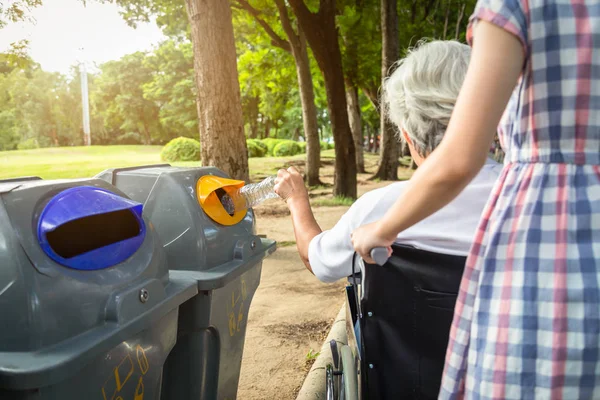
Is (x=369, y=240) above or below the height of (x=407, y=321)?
above

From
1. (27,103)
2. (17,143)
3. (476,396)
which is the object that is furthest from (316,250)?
(27,103)

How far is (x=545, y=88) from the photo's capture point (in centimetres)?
106

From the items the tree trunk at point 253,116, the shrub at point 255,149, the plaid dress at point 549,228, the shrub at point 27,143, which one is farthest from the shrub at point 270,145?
the plaid dress at point 549,228

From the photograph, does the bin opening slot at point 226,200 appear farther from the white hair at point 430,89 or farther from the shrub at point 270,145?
the shrub at point 270,145

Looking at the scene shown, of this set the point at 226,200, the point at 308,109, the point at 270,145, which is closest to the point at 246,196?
the point at 226,200

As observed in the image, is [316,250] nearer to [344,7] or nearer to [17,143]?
[17,143]

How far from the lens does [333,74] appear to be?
420 inches

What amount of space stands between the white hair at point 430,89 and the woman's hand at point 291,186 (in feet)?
1.65

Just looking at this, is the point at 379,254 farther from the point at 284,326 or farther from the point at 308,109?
the point at 308,109

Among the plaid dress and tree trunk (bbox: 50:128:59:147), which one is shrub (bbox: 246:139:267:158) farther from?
the plaid dress

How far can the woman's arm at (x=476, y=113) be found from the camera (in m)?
1.00

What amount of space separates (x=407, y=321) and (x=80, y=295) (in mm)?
913

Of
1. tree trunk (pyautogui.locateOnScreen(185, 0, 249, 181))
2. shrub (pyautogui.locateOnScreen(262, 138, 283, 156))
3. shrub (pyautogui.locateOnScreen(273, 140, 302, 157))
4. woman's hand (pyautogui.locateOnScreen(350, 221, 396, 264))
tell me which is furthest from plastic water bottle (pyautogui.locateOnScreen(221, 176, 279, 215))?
shrub (pyautogui.locateOnScreen(262, 138, 283, 156))

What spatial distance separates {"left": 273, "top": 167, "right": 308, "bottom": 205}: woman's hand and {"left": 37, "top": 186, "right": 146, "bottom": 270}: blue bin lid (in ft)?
1.67
